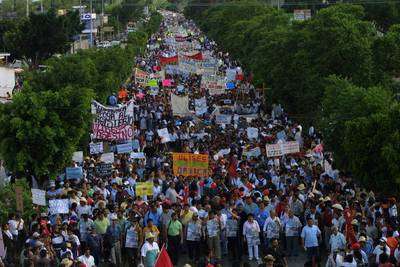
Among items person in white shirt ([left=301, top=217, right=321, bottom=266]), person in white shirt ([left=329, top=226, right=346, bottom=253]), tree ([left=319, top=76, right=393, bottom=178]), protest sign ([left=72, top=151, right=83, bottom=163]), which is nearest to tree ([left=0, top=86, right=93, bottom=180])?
protest sign ([left=72, top=151, right=83, bottom=163])

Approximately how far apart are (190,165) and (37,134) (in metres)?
3.93

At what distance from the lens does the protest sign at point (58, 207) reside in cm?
1755

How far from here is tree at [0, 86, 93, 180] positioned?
22062mm

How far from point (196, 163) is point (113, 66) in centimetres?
2390

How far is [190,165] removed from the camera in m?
21.1

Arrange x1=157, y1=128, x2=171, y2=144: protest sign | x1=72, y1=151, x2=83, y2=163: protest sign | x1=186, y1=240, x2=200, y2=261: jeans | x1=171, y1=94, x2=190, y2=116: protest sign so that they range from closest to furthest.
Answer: x1=186, y1=240, x2=200, y2=261: jeans < x1=72, y1=151, x2=83, y2=163: protest sign < x1=157, y1=128, x2=171, y2=144: protest sign < x1=171, y1=94, x2=190, y2=116: protest sign

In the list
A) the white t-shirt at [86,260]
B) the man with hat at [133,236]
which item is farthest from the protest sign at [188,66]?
the white t-shirt at [86,260]

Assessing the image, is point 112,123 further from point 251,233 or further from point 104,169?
point 251,233

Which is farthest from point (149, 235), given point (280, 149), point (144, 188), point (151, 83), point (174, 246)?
point (151, 83)

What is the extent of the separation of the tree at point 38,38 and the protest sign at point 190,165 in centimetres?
4478

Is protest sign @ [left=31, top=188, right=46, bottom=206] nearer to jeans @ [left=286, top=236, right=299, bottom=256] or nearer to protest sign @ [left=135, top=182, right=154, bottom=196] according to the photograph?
protest sign @ [left=135, top=182, right=154, bottom=196]

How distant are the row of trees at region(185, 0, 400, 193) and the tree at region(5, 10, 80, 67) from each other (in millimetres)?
25679

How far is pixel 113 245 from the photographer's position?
16.6 meters

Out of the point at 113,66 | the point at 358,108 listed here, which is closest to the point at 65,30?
the point at 113,66
